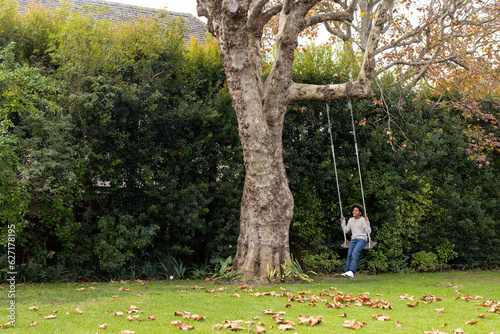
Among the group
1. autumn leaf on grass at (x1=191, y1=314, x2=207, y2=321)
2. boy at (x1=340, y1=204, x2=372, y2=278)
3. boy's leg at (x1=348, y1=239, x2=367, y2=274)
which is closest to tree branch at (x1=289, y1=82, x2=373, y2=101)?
boy at (x1=340, y1=204, x2=372, y2=278)

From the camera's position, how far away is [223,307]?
5758 millimetres

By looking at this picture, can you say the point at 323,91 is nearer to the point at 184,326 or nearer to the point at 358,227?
the point at 358,227

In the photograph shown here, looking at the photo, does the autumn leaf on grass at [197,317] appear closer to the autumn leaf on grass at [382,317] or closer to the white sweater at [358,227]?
the autumn leaf on grass at [382,317]

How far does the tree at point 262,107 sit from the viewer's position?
8.21 metres

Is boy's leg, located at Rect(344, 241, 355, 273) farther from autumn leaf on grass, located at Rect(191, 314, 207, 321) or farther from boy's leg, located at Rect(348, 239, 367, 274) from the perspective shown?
autumn leaf on grass, located at Rect(191, 314, 207, 321)

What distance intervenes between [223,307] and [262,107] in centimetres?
428

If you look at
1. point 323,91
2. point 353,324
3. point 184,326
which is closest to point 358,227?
point 323,91

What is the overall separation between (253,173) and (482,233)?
24.0 feet

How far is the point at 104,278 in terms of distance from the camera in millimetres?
9250

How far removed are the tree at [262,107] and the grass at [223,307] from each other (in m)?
0.89

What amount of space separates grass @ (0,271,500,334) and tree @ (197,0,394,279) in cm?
89

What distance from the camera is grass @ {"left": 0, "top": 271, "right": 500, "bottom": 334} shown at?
4.66m

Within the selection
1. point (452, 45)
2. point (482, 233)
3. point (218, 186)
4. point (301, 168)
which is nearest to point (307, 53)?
point (301, 168)

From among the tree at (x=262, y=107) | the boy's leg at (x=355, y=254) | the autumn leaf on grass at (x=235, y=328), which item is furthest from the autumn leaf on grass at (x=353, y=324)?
the boy's leg at (x=355, y=254)
